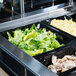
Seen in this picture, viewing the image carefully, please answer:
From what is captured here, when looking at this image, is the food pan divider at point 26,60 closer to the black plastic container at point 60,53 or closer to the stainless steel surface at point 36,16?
the black plastic container at point 60,53

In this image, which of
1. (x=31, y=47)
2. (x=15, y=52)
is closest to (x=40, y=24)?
(x=31, y=47)

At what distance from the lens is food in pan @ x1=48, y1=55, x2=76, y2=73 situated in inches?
73.2

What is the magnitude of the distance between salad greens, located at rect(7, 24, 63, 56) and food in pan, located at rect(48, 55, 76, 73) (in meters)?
0.18

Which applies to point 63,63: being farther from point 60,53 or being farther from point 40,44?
point 40,44

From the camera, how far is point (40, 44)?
84.9 inches

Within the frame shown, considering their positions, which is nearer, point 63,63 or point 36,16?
point 63,63

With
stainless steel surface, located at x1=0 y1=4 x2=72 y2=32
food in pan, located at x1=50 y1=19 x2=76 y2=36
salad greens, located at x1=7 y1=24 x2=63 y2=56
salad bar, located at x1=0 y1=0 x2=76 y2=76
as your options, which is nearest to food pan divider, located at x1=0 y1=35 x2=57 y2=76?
salad bar, located at x1=0 y1=0 x2=76 y2=76

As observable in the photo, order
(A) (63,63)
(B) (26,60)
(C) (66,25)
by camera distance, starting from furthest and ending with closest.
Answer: (C) (66,25) < (A) (63,63) < (B) (26,60)

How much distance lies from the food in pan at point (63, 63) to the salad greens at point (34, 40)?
0.59ft

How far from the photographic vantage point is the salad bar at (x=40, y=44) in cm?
176

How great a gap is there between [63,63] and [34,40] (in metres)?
0.38

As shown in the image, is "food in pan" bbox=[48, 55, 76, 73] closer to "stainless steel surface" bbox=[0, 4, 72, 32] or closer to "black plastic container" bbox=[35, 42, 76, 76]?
"black plastic container" bbox=[35, 42, 76, 76]

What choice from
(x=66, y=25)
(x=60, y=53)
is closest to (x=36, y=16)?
(x=66, y=25)

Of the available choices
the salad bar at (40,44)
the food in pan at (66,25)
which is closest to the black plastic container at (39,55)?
the salad bar at (40,44)
